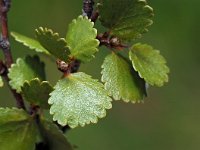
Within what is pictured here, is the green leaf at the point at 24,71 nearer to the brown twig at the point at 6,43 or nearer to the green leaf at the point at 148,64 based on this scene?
the brown twig at the point at 6,43

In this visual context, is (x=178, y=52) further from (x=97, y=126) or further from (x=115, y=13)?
(x=115, y=13)

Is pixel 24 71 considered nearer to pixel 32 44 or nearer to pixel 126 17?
pixel 32 44

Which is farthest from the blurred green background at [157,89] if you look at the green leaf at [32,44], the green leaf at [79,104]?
the green leaf at [79,104]

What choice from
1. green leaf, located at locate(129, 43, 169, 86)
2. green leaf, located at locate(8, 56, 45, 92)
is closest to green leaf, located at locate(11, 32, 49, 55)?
green leaf, located at locate(8, 56, 45, 92)

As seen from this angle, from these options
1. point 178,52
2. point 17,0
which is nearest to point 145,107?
point 178,52

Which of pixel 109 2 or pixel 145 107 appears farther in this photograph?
pixel 145 107

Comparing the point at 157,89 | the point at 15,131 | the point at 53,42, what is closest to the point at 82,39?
the point at 53,42

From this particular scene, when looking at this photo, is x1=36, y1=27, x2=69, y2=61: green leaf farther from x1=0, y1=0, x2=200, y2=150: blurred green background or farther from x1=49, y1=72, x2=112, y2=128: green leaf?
x1=0, y1=0, x2=200, y2=150: blurred green background

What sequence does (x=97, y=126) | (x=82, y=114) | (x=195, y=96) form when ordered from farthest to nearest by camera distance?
(x=195, y=96), (x=97, y=126), (x=82, y=114)
